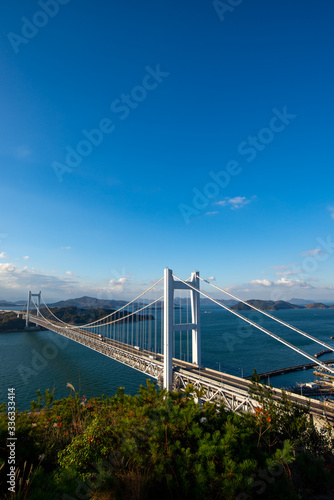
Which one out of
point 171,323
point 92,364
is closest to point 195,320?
point 171,323

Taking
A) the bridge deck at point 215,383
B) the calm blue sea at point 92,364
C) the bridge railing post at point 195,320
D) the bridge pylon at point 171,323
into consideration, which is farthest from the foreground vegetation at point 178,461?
the bridge railing post at point 195,320

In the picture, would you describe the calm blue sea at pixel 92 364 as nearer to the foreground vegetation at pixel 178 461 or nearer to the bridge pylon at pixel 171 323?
the bridge pylon at pixel 171 323

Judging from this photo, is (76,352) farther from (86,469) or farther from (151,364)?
(86,469)

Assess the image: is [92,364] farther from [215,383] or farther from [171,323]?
[215,383]

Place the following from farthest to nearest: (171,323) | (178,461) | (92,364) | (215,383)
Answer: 1. (92,364)
2. (171,323)
3. (215,383)
4. (178,461)

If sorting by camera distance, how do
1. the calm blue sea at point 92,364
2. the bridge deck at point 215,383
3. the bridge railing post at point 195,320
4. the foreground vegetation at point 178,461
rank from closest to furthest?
the foreground vegetation at point 178,461 < the bridge deck at point 215,383 < the bridge railing post at point 195,320 < the calm blue sea at point 92,364

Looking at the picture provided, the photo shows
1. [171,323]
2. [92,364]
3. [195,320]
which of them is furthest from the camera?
[92,364]

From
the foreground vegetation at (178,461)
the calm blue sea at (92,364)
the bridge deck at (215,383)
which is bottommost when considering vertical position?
the calm blue sea at (92,364)

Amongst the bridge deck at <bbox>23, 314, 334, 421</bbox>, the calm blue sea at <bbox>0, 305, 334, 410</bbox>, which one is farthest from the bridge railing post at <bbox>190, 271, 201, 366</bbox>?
the calm blue sea at <bbox>0, 305, 334, 410</bbox>

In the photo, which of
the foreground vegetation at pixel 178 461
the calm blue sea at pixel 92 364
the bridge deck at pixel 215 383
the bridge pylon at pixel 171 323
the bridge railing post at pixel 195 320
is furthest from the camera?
the calm blue sea at pixel 92 364

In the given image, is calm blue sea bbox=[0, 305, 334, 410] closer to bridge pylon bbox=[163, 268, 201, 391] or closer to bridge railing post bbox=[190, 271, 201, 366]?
bridge pylon bbox=[163, 268, 201, 391]

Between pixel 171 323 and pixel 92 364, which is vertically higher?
pixel 171 323
